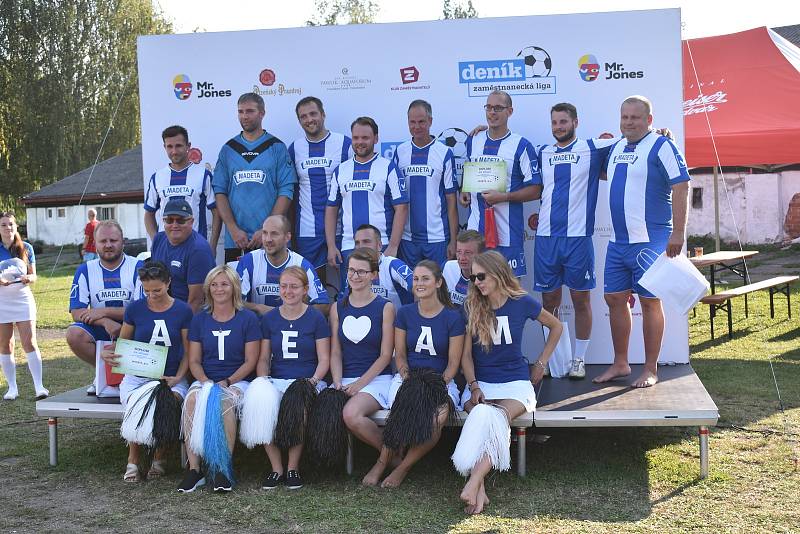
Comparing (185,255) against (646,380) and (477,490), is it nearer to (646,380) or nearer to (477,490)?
(477,490)

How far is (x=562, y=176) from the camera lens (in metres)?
5.75

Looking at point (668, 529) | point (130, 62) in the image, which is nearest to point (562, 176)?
point (668, 529)

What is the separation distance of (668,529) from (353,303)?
1.99 meters

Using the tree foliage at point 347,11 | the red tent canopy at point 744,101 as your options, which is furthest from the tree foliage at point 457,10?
the red tent canopy at point 744,101

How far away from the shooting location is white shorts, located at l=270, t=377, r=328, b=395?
4.68m

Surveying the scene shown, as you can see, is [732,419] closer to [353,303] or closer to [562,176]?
[562,176]

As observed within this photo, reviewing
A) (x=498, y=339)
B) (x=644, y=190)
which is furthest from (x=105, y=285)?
(x=644, y=190)

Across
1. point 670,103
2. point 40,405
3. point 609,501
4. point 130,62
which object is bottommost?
point 609,501

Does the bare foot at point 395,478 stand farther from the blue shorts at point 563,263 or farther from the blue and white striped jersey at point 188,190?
the blue and white striped jersey at point 188,190

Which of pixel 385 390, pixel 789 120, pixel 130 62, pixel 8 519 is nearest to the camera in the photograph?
pixel 8 519

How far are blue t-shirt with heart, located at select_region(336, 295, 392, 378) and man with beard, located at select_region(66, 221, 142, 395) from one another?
141 centimetres

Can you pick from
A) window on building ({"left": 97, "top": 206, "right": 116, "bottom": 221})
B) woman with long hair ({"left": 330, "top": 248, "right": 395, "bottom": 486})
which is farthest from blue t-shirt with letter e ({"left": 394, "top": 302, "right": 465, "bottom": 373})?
window on building ({"left": 97, "top": 206, "right": 116, "bottom": 221})

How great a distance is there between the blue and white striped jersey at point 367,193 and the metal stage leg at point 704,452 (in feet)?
7.98

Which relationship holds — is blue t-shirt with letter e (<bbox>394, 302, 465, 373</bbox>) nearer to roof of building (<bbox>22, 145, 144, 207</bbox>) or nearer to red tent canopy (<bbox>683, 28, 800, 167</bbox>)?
red tent canopy (<bbox>683, 28, 800, 167</bbox>)
